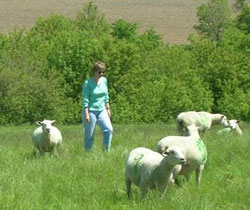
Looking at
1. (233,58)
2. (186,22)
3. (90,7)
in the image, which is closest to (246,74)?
(233,58)

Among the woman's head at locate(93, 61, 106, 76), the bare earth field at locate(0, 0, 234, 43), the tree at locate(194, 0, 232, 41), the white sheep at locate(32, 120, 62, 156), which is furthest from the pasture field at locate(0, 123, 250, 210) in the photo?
the bare earth field at locate(0, 0, 234, 43)

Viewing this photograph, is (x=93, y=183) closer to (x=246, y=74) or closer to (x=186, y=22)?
(x=246, y=74)

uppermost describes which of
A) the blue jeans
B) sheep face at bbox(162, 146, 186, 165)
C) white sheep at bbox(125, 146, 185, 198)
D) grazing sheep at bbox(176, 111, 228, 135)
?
sheep face at bbox(162, 146, 186, 165)

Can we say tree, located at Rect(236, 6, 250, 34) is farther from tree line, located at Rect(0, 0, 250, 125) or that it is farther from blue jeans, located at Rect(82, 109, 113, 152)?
blue jeans, located at Rect(82, 109, 113, 152)

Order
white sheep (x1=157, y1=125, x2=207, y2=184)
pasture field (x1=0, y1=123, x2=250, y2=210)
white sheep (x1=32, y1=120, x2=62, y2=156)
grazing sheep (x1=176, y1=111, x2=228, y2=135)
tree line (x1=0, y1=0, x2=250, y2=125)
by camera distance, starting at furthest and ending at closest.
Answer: tree line (x1=0, y1=0, x2=250, y2=125), grazing sheep (x1=176, y1=111, x2=228, y2=135), white sheep (x1=32, y1=120, x2=62, y2=156), white sheep (x1=157, y1=125, x2=207, y2=184), pasture field (x1=0, y1=123, x2=250, y2=210)

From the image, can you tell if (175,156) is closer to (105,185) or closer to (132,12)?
(105,185)

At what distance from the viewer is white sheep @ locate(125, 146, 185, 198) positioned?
7.71m

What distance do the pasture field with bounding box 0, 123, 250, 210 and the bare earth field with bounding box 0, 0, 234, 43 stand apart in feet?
312

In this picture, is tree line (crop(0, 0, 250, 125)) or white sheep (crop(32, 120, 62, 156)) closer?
white sheep (crop(32, 120, 62, 156))

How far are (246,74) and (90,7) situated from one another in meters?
31.5

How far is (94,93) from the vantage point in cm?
1243

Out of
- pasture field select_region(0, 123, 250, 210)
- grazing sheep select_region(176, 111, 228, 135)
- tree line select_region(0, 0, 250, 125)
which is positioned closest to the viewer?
pasture field select_region(0, 123, 250, 210)

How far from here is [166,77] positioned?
5744 centimetres

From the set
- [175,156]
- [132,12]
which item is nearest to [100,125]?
[175,156]
